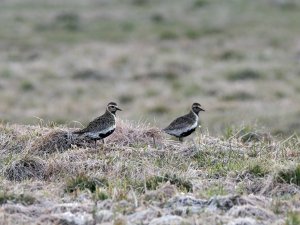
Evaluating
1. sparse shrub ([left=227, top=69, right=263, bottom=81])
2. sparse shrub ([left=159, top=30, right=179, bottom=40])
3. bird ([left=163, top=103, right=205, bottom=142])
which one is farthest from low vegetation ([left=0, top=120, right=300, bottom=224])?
sparse shrub ([left=159, top=30, right=179, bottom=40])

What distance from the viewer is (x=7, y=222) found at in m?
6.84

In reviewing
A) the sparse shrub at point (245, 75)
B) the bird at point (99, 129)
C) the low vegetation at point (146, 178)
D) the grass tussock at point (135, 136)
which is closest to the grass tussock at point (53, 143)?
the low vegetation at point (146, 178)

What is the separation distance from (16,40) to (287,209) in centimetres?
1968

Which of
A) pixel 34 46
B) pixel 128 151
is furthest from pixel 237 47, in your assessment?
pixel 128 151

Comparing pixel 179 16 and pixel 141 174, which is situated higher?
pixel 141 174

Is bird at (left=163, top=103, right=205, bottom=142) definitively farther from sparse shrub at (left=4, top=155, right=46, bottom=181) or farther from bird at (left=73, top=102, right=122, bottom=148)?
sparse shrub at (left=4, top=155, right=46, bottom=181)

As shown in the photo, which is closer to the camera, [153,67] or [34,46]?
[153,67]

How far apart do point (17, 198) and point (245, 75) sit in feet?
47.4

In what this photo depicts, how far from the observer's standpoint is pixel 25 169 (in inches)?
336

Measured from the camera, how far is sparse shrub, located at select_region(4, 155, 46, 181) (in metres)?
8.46

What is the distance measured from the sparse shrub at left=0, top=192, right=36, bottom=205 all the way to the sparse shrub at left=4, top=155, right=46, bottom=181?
93 cm

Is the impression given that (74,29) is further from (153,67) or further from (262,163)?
(262,163)

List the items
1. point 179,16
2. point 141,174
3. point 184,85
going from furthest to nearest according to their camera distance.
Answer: point 179,16 → point 184,85 → point 141,174

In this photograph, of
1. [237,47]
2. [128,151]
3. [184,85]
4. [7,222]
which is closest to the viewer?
[7,222]
